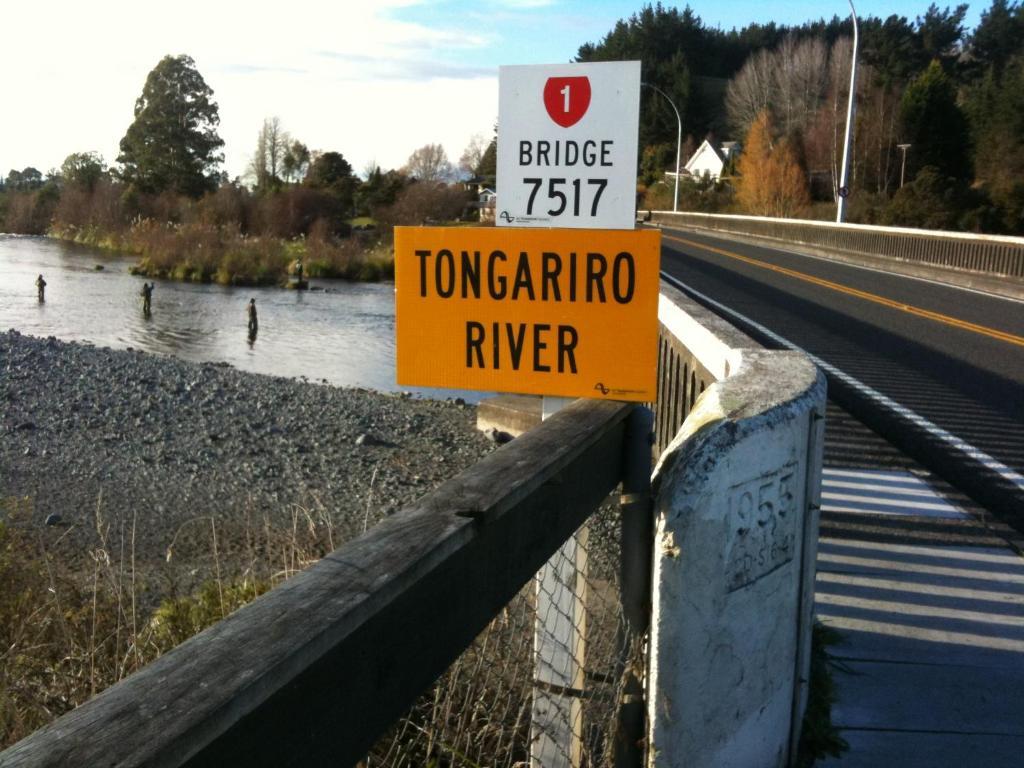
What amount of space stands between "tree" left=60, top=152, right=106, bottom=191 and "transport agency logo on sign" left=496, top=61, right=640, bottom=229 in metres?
83.4

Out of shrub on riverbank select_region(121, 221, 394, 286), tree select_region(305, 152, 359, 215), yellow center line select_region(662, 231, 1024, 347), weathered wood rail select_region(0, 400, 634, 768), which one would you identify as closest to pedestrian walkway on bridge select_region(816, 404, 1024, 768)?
weathered wood rail select_region(0, 400, 634, 768)

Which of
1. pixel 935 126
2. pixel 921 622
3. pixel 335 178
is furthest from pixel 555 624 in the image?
pixel 335 178

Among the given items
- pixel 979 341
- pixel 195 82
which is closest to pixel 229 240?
pixel 195 82

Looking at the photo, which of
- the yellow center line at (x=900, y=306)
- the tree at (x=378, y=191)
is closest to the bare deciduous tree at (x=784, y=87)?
the tree at (x=378, y=191)

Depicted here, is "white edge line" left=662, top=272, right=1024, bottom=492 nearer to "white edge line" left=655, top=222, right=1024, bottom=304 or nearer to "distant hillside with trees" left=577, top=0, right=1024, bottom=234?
"white edge line" left=655, top=222, right=1024, bottom=304

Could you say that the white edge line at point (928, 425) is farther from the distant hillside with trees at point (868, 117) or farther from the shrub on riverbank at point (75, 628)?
the distant hillside with trees at point (868, 117)

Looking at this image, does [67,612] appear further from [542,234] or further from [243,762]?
[243,762]

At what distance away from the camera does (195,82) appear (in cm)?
8375

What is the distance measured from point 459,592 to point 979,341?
43.2 feet

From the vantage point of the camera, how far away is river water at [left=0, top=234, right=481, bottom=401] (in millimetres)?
25828

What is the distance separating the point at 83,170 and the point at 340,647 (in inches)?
3512

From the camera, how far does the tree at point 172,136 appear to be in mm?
81188

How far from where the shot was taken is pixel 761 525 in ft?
9.36

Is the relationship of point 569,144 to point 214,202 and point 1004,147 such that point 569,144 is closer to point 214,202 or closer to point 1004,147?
point 1004,147
